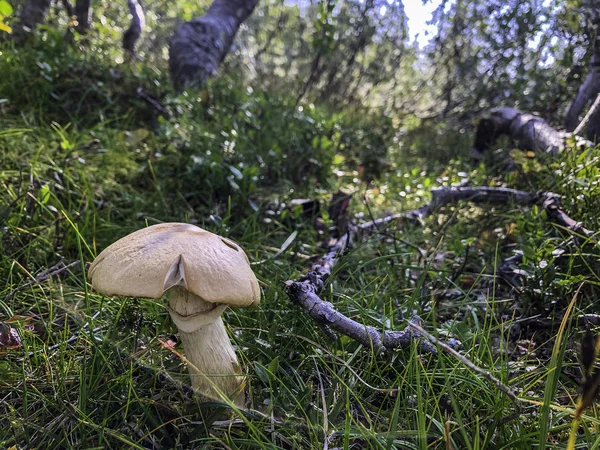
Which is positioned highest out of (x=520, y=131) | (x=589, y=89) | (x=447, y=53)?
(x=447, y=53)

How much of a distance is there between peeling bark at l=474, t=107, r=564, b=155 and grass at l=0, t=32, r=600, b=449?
262mm

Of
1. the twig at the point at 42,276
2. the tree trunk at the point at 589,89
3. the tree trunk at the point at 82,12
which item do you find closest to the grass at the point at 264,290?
the twig at the point at 42,276

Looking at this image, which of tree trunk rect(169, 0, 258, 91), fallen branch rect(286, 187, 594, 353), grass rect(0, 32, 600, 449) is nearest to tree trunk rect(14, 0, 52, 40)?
grass rect(0, 32, 600, 449)

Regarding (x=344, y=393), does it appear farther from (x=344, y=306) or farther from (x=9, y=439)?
(x=9, y=439)

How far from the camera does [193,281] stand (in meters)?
1.08

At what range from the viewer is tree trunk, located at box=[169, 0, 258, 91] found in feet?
15.7

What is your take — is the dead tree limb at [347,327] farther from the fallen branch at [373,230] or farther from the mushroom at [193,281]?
the mushroom at [193,281]

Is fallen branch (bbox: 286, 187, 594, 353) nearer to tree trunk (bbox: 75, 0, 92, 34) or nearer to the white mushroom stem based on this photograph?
the white mushroom stem

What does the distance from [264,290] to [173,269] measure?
0.82 m

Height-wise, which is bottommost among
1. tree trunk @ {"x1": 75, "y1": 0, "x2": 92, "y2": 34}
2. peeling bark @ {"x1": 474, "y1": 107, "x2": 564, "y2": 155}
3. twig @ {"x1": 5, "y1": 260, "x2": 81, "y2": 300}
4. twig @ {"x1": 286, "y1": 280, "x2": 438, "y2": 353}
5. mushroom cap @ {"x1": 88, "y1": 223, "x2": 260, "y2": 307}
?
twig @ {"x1": 5, "y1": 260, "x2": 81, "y2": 300}

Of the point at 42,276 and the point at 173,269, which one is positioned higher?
the point at 173,269

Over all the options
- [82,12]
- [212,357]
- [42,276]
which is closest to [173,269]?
[212,357]

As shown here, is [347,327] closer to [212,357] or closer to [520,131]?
[212,357]

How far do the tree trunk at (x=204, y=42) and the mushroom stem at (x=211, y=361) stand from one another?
3.69m
